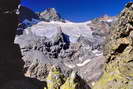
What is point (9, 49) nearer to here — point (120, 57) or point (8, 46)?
point (8, 46)

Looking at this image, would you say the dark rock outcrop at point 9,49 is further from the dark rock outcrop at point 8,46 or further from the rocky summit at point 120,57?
the rocky summit at point 120,57

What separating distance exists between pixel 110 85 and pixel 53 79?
1212 centimetres

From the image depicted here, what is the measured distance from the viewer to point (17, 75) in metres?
48.6

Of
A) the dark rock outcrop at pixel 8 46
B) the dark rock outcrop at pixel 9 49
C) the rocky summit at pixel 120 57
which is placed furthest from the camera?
the dark rock outcrop at pixel 8 46

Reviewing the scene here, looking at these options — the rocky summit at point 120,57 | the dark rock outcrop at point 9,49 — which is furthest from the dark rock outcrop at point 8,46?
the rocky summit at point 120,57

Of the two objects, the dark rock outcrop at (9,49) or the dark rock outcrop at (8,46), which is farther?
the dark rock outcrop at (8,46)

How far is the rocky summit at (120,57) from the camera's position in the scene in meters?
20.3

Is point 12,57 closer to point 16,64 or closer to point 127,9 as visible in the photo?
point 16,64

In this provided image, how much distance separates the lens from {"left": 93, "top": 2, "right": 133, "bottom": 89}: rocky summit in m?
20.3

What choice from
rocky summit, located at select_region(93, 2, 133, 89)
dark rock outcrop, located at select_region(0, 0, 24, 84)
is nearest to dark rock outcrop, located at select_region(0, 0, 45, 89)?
dark rock outcrop, located at select_region(0, 0, 24, 84)

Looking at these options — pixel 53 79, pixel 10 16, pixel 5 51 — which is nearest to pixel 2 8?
pixel 10 16

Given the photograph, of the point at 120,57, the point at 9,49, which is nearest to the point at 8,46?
the point at 9,49

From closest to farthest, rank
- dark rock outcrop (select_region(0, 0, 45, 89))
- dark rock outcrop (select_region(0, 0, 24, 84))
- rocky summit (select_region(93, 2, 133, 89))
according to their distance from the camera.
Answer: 1. rocky summit (select_region(93, 2, 133, 89))
2. dark rock outcrop (select_region(0, 0, 45, 89))
3. dark rock outcrop (select_region(0, 0, 24, 84))

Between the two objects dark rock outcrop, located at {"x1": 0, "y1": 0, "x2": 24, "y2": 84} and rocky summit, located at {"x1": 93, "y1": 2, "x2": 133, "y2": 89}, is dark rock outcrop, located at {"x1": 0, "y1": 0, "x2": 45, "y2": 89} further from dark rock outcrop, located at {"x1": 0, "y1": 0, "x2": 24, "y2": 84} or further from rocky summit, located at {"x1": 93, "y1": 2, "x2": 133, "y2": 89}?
rocky summit, located at {"x1": 93, "y1": 2, "x2": 133, "y2": 89}
